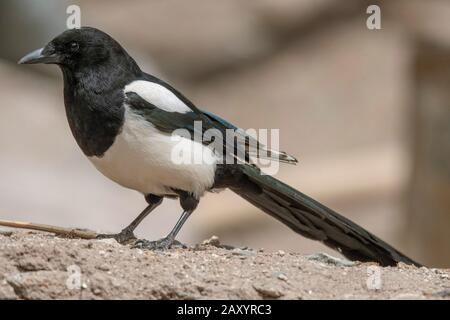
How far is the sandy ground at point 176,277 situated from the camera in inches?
155

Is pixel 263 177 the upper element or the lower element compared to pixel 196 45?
lower

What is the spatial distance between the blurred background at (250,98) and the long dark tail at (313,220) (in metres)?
3.27

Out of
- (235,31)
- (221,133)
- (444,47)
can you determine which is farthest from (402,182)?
(221,133)

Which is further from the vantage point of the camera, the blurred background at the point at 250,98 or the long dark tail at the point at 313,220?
the blurred background at the point at 250,98

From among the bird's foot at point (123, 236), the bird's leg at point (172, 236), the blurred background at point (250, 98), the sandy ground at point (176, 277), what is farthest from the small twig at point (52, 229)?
the blurred background at point (250, 98)

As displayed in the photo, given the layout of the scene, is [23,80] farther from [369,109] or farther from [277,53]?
[369,109]

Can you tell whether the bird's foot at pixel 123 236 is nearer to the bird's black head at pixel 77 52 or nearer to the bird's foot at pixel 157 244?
the bird's foot at pixel 157 244

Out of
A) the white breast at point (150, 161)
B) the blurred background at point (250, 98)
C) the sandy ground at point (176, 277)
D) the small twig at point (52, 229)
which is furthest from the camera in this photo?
the blurred background at point (250, 98)

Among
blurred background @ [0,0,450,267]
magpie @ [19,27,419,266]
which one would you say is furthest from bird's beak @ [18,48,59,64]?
blurred background @ [0,0,450,267]

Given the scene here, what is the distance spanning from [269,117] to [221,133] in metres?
8.70

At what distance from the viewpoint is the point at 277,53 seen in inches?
590

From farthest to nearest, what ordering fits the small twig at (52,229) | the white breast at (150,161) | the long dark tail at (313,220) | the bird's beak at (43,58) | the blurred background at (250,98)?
1. the blurred background at (250,98)
2. the long dark tail at (313,220)
3. the bird's beak at (43,58)
4. the small twig at (52,229)
5. the white breast at (150,161)

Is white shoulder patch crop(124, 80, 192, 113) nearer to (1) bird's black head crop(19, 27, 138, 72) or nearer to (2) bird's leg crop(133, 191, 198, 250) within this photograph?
(1) bird's black head crop(19, 27, 138, 72)

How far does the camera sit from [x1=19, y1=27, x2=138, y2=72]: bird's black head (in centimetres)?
534
